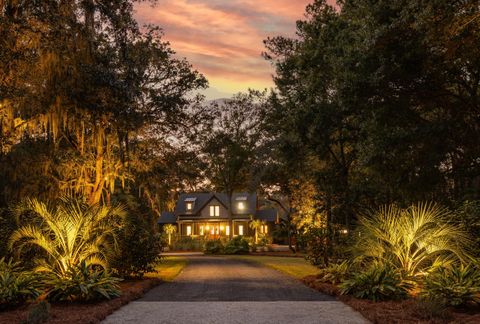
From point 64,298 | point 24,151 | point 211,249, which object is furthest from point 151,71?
point 211,249

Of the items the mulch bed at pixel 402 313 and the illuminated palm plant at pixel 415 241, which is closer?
the mulch bed at pixel 402 313

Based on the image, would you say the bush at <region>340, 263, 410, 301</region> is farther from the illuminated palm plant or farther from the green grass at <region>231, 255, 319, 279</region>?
the green grass at <region>231, 255, 319, 279</region>

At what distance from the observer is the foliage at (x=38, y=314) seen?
897cm

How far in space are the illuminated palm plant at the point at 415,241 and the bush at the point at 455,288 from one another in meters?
1.08

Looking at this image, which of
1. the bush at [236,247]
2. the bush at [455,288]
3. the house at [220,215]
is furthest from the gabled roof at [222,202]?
the bush at [455,288]

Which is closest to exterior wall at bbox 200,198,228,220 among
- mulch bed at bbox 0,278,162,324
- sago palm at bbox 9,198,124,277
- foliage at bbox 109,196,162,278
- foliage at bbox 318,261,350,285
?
foliage at bbox 109,196,162,278

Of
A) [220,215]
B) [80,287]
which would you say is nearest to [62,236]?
[80,287]

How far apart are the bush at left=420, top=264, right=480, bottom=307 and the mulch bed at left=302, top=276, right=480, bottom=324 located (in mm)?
202

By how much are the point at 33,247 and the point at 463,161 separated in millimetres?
14410

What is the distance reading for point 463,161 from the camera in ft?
60.6

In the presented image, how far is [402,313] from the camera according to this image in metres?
9.76

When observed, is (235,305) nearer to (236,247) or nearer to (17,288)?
(17,288)

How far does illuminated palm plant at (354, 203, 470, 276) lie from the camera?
488 inches

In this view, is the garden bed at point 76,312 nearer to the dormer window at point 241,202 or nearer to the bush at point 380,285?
the bush at point 380,285
